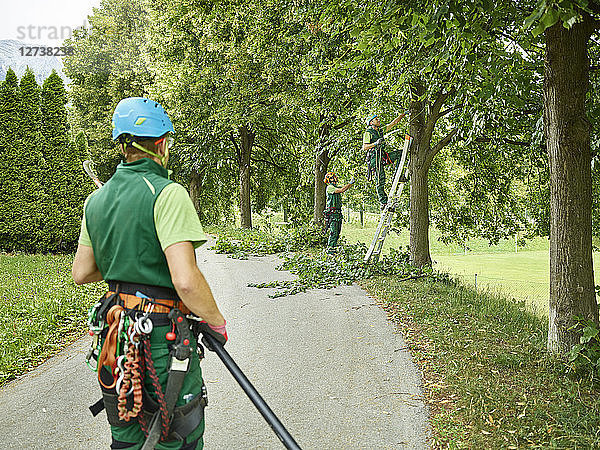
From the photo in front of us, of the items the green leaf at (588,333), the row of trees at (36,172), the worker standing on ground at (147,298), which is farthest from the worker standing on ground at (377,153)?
the worker standing on ground at (147,298)

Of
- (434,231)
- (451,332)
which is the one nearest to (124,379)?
(451,332)

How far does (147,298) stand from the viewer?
8.74ft

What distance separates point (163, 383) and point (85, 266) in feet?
2.49

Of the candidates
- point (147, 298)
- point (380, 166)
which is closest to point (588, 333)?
point (147, 298)

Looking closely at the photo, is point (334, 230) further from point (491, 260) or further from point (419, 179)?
point (491, 260)

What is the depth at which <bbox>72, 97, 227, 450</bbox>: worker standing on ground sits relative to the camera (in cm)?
257

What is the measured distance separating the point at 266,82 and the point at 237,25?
1935 millimetres

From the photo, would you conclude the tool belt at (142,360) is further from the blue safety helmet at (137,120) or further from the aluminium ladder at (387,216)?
the aluminium ladder at (387,216)

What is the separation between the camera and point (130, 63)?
94.6ft

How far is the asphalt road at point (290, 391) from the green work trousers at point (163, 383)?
172 cm

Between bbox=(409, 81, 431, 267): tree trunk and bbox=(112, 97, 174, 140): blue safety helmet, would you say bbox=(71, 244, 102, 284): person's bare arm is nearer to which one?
bbox=(112, 97, 174, 140): blue safety helmet

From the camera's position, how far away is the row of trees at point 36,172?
52.1ft

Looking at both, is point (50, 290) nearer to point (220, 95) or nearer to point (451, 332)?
point (451, 332)

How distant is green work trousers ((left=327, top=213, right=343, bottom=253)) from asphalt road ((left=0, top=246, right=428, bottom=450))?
583cm
